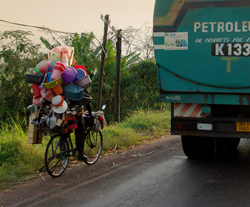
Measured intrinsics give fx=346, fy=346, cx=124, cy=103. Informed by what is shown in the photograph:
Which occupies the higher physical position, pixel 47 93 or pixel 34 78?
pixel 34 78

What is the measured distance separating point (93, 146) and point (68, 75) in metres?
1.87

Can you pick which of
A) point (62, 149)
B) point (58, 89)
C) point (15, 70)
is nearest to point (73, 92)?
point (58, 89)

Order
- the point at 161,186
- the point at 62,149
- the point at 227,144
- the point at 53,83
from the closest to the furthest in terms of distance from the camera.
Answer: the point at 161,186 → the point at 53,83 → the point at 62,149 → the point at 227,144

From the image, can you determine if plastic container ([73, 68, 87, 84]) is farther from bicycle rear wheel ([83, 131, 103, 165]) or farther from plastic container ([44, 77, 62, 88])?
bicycle rear wheel ([83, 131, 103, 165])

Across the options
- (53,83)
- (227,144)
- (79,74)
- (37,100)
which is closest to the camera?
(53,83)

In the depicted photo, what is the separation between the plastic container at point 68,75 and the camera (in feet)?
18.0

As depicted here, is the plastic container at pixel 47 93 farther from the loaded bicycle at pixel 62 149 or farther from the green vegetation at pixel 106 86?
the green vegetation at pixel 106 86

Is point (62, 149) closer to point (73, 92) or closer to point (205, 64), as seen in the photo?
point (73, 92)

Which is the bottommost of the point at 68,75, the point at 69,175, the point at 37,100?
the point at 69,175

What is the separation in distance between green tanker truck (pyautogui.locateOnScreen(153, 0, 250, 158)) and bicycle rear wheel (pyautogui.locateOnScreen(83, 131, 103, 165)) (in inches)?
65.9

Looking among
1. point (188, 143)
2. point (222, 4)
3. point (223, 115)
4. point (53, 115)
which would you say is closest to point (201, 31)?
point (222, 4)

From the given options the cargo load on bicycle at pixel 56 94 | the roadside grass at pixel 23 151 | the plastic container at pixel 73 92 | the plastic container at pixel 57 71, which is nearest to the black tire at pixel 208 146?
the roadside grass at pixel 23 151

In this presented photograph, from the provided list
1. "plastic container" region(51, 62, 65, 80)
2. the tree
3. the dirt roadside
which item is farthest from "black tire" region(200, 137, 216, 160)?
the tree

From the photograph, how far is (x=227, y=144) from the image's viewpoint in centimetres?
752
